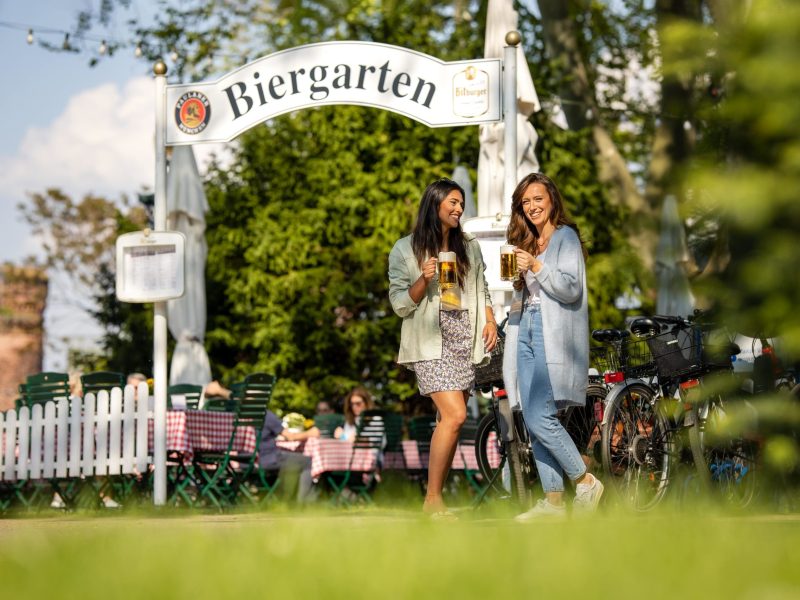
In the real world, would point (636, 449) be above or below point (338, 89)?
below

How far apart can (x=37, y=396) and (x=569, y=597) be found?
434 inches

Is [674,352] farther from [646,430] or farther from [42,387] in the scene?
[42,387]

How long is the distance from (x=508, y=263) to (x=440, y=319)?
85 cm

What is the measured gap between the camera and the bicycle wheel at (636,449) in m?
7.25

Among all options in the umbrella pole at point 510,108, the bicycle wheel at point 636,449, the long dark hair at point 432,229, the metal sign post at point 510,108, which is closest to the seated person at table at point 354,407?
the umbrella pole at point 510,108

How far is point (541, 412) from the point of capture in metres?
6.84

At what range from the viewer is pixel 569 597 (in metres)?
2.60

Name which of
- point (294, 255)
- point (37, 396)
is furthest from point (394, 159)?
point (37, 396)

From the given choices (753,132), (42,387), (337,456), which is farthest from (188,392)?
(753,132)

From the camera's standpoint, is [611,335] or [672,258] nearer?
[672,258]

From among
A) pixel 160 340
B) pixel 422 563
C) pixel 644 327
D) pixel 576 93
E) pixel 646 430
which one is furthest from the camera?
pixel 576 93

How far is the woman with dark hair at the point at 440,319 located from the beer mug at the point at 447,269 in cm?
7

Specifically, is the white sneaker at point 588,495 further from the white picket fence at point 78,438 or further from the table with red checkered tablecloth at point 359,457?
the table with red checkered tablecloth at point 359,457

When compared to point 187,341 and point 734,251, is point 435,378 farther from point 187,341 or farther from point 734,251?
point 187,341
